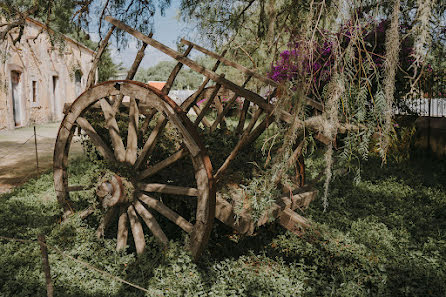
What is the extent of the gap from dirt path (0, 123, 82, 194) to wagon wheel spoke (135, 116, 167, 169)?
3.73 meters

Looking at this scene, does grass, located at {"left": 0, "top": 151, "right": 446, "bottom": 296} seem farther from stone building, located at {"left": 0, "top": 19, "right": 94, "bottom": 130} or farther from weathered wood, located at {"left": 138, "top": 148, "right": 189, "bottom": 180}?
stone building, located at {"left": 0, "top": 19, "right": 94, "bottom": 130}

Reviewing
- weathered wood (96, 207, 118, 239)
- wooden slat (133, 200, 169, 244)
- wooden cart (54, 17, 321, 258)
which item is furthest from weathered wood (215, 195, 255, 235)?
weathered wood (96, 207, 118, 239)

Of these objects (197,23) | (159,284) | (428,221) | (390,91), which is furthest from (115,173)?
(428,221)

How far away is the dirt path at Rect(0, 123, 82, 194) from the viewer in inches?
252

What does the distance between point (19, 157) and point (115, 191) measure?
6.47 metres

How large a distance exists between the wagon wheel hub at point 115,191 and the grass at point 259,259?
562mm

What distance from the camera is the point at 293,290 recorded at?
299 cm

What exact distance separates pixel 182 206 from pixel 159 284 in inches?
45.0

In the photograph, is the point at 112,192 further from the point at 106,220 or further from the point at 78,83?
the point at 78,83

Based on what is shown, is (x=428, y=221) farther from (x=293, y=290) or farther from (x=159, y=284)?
(x=159, y=284)

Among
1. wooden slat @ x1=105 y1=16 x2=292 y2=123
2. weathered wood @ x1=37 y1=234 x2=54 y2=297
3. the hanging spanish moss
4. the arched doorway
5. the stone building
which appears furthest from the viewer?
the arched doorway

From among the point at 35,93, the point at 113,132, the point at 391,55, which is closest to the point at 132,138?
the point at 113,132

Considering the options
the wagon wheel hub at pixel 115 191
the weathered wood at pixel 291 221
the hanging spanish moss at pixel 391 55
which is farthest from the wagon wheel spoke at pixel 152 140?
the hanging spanish moss at pixel 391 55

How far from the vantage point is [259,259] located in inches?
142
